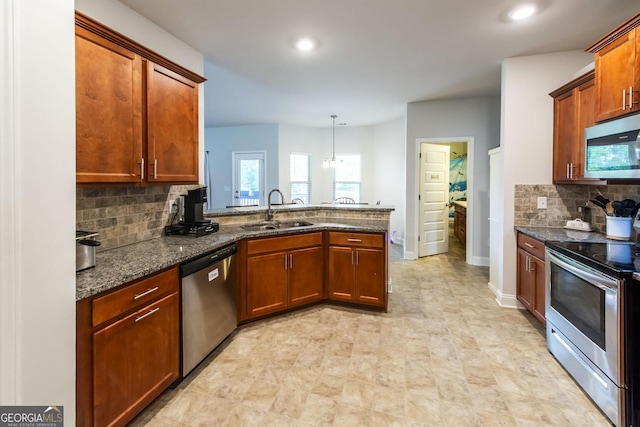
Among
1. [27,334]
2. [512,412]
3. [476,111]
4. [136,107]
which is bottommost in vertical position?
[512,412]

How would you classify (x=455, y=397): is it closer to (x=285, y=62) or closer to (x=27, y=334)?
(x=27, y=334)

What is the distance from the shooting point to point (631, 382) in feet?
5.42

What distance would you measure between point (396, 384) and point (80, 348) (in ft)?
5.89

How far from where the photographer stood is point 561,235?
2775 mm

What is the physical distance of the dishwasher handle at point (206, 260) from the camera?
82.1 inches

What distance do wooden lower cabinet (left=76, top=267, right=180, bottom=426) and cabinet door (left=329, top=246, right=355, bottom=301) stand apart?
5.54 feet

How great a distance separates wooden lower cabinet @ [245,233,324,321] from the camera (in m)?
2.91

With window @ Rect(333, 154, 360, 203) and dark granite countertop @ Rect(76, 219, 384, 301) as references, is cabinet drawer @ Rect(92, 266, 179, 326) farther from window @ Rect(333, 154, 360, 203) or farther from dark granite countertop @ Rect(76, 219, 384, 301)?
window @ Rect(333, 154, 360, 203)

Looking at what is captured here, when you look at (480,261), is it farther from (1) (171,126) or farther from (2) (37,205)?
(2) (37,205)

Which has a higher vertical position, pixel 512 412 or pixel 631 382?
pixel 631 382

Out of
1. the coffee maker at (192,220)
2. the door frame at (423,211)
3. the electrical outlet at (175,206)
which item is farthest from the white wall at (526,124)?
the electrical outlet at (175,206)

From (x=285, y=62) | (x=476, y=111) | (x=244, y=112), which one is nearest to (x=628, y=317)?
(x=285, y=62)

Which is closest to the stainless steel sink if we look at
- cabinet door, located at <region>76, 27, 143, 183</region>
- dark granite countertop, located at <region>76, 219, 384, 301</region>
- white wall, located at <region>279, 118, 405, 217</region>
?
dark granite countertop, located at <region>76, 219, 384, 301</region>

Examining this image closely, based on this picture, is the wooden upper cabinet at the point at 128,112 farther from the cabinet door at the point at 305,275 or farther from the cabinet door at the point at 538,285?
the cabinet door at the point at 538,285
